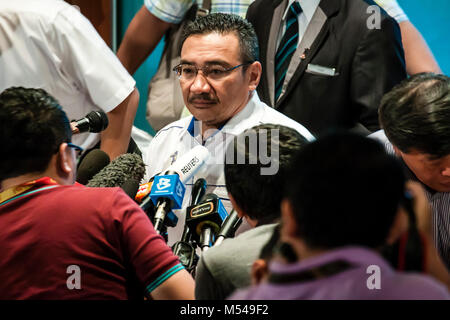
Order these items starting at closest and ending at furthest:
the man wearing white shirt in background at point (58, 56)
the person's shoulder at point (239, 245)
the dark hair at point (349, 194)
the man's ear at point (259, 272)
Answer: the dark hair at point (349, 194)
the man's ear at point (259, 272)
the person's shoulder at point (239, 245)
the man wearing white shirt in background at point (58, 56)

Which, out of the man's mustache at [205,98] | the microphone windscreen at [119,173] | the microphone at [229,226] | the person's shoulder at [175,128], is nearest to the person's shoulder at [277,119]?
the man's mustache at [205,98]

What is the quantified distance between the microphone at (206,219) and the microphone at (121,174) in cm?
19

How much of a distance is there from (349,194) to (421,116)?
905 millimetres

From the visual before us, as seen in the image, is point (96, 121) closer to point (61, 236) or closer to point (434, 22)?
point (61, 236)

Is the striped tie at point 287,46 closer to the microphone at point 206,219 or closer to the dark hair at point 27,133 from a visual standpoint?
the microphone at point 206,219

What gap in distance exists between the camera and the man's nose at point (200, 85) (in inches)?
76.4

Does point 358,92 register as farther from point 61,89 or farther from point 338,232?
point 338,232

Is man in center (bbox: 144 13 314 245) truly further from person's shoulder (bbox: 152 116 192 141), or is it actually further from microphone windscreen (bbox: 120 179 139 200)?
microphone windscreen (bbox: 120 179 139 200)

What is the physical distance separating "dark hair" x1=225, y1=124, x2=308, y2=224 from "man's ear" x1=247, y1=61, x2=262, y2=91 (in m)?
0.81

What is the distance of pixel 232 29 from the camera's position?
2.01m

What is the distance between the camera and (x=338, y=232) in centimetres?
67

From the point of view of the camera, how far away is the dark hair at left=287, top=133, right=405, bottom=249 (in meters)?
0.66
